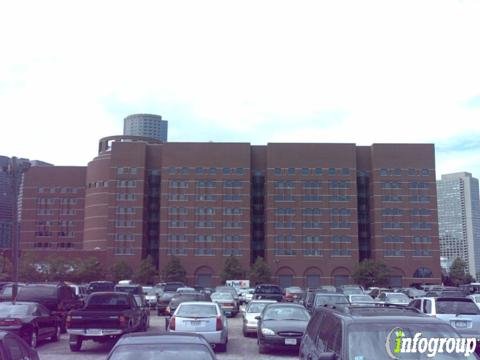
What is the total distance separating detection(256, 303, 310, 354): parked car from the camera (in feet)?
58.3

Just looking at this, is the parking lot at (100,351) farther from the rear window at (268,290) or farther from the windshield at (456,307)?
the rear window at (268,290)

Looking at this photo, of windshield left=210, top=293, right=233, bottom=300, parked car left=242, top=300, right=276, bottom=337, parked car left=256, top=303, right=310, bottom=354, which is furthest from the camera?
windshield left=210, top=293, right=233, bottom=300

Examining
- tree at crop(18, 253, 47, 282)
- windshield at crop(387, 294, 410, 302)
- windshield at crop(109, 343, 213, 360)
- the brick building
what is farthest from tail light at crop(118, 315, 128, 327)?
the brick building

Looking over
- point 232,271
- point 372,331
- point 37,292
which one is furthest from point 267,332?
point 232,271

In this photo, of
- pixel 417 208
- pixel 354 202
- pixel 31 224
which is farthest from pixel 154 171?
pixel 417 208

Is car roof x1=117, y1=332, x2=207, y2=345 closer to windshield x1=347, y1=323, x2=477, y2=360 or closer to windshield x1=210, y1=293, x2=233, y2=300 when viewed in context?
windshield x1=347, y1=323, x2=477, y2=360

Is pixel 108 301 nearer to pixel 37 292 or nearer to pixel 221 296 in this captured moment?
pixel 37 292

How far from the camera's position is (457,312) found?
17016mm

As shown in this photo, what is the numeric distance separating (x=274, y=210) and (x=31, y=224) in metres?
50.7

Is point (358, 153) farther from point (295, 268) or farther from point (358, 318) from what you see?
point (358, 318)

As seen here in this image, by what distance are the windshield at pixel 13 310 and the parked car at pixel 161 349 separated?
12.5 metres

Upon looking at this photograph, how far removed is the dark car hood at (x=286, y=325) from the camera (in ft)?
58.8

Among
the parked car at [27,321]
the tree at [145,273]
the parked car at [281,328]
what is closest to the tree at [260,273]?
the tree at [145,273]

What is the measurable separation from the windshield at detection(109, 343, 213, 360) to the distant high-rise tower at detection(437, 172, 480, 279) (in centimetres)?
17769
